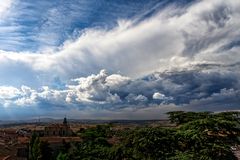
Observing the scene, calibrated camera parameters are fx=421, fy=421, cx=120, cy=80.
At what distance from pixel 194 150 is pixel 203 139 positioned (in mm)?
953

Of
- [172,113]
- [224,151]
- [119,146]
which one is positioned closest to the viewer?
[224,151]

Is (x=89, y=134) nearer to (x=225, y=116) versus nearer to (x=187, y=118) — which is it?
(x=187, y=118)

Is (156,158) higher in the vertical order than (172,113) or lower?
lower

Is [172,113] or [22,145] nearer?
[172,113]

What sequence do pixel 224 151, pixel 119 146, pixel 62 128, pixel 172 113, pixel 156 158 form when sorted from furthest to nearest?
pixel 62 128 → pixel 172 113 → pixel 119 146 → pixel 156 158 → pixel 224 151

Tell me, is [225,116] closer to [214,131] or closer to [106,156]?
[214,131]

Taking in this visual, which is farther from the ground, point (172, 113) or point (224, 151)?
point (172, 113)

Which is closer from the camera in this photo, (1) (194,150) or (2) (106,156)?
(1) (194,150)

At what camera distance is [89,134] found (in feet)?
177

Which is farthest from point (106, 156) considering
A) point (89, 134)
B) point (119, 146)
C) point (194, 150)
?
point (89, 134)

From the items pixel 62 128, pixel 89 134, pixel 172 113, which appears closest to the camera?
pixel 172 113

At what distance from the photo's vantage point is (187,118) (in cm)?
3000

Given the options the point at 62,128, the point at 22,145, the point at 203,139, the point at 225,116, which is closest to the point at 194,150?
the point at 203,139

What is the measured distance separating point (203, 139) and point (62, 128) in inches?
4376
